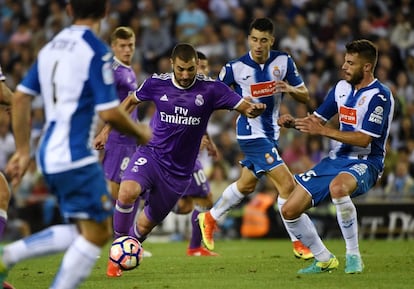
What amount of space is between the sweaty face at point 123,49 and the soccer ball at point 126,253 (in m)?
3.75

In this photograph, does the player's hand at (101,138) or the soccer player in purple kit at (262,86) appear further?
the soccer player in purple kit at (262,86)

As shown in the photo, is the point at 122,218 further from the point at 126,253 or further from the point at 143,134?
the point at 143,134

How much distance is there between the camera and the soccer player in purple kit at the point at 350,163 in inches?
411

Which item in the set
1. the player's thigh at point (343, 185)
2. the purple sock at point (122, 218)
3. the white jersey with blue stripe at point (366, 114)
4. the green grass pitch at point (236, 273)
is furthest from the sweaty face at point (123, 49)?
the player's thigh at point (343, 185)

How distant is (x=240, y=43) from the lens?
22266mm

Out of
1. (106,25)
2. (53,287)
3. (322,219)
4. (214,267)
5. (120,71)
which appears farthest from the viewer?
(106,25)

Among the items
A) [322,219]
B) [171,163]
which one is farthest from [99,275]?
[322,219]

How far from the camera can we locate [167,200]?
11.1 m

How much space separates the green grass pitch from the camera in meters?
9.66

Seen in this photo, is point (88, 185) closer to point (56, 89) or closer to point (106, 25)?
point (56, 89)

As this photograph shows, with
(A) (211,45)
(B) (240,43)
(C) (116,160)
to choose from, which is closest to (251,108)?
(C) (116,160)

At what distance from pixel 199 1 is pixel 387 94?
14043mm

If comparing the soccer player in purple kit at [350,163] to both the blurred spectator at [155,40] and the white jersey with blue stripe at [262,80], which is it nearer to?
the white jersey with blue stripe at [262,80]

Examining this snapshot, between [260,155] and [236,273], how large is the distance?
2402 millimetres
